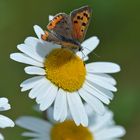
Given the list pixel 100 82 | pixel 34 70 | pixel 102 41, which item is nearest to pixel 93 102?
pixel 100 82

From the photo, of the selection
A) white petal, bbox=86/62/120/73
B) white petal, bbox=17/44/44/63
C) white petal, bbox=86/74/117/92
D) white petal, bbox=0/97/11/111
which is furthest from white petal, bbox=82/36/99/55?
white petal, bbox=0/97/11/111

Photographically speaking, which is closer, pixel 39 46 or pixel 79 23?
pixel 79 23

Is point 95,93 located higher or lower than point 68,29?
lower

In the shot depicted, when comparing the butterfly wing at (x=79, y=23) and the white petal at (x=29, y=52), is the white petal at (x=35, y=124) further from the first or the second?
the butterfly wing at (x=79, y=23)

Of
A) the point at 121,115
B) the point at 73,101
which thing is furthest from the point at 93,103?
the point at 121,115

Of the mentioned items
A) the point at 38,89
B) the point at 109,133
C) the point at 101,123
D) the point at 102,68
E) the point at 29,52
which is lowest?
the point at 109,133

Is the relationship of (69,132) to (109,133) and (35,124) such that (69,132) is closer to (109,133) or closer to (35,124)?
(35,124)
